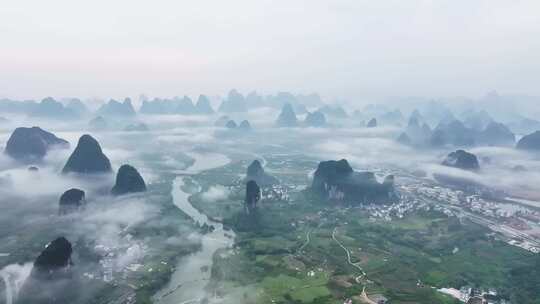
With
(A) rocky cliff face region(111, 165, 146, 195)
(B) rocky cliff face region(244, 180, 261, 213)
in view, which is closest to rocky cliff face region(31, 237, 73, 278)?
(A) rocky cliff face region(111, 165, 146, 195)

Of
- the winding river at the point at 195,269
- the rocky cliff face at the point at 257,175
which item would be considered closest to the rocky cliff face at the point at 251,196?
the winding river at the point at 195,269

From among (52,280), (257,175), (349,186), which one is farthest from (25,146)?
(349,186)

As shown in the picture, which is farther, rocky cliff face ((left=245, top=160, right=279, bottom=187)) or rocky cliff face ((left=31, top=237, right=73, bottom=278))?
rocky cliff face ((left=245, top=160, right=279, bottom=187))

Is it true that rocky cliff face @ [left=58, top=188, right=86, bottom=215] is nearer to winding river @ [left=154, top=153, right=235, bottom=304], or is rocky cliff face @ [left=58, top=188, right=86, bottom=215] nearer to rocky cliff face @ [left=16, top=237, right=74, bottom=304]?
winding river @ [left=154, top=153, right=235, bottom=304]

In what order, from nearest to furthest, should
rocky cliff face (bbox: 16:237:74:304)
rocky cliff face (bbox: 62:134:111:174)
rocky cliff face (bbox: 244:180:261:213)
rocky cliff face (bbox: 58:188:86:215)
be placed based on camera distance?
rocky cliff face (bbox: 16:237:74:304)
rocky cliff face (bbox: 58:188:86:215)
rocky cliff face (bbox: 244:180:261:213)
rocky cliff face (bbox: 62:134:111:174)

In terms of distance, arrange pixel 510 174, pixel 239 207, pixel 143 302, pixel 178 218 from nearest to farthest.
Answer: pixel 143 302, pixel 178 218, pixel 239 207, pixel 510 174

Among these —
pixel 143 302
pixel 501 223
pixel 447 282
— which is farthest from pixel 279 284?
pixel 501 223

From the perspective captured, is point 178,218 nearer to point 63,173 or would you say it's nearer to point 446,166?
point 63,173
